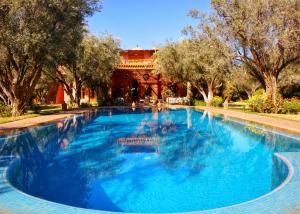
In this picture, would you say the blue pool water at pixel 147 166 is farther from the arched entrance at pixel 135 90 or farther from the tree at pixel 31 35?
the arched entrance at pixel 135 90

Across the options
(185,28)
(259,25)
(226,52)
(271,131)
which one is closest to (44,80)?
(185,28)

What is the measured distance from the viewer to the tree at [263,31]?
20.8 m

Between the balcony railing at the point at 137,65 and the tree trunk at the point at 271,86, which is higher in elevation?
the balcony railing at the point at 137,65

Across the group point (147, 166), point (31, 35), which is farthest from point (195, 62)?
point (147, 166)

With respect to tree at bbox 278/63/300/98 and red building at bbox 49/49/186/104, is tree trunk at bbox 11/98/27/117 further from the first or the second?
tree at bbox 278/63/300/98

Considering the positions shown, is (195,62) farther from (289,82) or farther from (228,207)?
(228,207)

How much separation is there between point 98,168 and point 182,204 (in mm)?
3456

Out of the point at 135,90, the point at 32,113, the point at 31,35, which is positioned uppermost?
the point at 31,35

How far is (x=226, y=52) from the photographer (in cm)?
2262

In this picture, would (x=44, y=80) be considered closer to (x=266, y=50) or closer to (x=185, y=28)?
(x=185, y=28)

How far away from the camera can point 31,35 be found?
18.3 metres

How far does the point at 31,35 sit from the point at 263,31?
14.1 meters

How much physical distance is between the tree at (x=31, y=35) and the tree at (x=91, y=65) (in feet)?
21.6

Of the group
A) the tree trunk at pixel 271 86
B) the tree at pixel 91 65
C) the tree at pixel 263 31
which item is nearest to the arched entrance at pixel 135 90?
the tree at pixel 91 65
